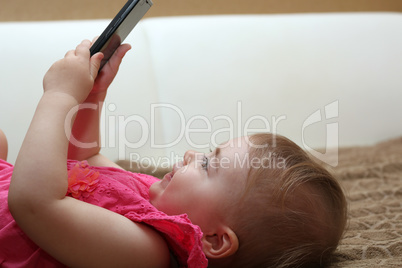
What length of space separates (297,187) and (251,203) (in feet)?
0.29

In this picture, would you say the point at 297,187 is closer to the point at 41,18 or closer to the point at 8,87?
the point at 8,87

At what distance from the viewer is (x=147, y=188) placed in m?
1.01

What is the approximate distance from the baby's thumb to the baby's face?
246 mm

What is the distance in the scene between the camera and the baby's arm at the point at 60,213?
2.39ft

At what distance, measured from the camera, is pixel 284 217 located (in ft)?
2.79

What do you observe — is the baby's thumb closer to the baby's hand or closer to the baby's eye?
the baby's hand

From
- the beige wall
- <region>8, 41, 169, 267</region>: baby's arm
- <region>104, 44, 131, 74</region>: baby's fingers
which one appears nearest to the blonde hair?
<region>8, 41, 169, 267</region>: baby's arm

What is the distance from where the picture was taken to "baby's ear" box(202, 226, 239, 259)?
85 centimetres

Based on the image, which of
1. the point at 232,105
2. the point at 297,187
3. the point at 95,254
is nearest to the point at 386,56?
the point at 232,105

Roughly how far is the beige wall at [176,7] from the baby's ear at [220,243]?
1.52 m

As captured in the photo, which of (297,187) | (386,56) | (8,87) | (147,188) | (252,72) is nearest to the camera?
(297,187)

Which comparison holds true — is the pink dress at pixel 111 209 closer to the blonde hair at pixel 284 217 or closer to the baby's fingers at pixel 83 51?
the blonde hair at pixel 284 217

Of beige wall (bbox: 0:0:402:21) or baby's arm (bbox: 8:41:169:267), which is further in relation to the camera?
beige wall (bbox: 0:0:402:21)

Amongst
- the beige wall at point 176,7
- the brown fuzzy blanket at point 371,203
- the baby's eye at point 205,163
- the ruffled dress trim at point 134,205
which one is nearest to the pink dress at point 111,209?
the ruffled dress trim at point 134,205
